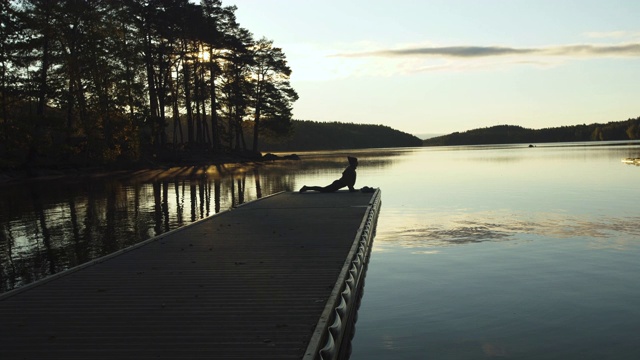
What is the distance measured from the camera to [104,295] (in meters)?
7.18

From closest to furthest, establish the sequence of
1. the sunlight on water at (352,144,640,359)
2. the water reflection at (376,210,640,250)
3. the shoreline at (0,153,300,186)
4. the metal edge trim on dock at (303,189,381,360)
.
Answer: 1. the metal edge trim on dock at (303,189,381,360)
2. the sunlight on water at (352,144,640,359)
3. the water reflection at (376,210,640,250)
4. the shoreline at (0,153,300,186)

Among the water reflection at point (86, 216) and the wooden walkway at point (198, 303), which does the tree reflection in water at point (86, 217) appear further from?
the wooden walkway at point (198, 303)

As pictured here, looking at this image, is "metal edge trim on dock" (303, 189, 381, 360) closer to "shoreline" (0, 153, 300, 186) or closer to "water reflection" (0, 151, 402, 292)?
"water reflection" (0, 151, 402, 292)

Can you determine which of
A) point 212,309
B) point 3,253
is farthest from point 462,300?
point 3,253

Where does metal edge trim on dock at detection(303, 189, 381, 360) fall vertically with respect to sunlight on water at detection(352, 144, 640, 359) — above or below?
above

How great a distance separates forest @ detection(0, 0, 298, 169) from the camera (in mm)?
37281

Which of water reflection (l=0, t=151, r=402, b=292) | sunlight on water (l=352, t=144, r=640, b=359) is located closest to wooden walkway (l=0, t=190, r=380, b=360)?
sunlight on water (l=352, t=144, r=640, b=359)

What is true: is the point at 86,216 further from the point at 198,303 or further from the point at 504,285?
the point at 504,285

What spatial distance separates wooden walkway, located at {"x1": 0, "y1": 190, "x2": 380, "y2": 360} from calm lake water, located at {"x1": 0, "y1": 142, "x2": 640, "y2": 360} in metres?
0.80

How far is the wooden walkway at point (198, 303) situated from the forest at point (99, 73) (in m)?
31.7

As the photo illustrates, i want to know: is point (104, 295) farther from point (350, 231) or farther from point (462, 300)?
point (350, 231)

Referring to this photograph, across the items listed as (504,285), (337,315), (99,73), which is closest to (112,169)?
(99,73)

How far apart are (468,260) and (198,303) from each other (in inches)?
242

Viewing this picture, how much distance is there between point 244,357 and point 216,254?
5220mm
